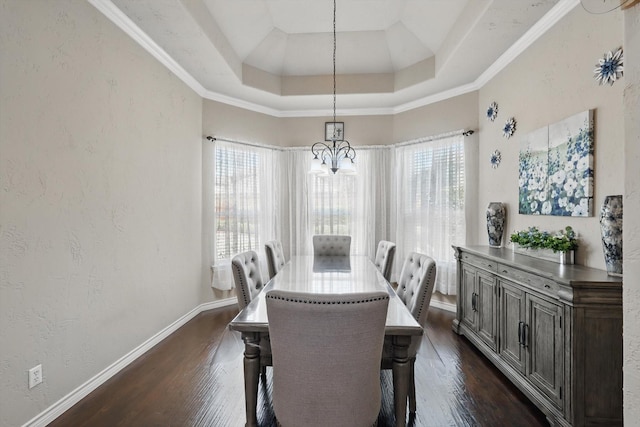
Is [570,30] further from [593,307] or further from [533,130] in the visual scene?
[593,307]

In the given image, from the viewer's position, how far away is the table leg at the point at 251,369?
1602 millimetres

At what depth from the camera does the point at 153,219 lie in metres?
3.03

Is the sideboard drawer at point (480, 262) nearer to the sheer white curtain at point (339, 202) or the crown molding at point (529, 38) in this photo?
the sheer white curtain at point (339, 202)

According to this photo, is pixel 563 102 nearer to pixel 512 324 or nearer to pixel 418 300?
pixel 512 324

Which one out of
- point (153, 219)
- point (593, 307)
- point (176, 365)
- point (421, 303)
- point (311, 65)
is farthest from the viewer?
point (311, 65)

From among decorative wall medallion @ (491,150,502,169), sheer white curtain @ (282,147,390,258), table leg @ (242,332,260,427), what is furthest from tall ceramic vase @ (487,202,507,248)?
table leg @ (242,332,260,427)

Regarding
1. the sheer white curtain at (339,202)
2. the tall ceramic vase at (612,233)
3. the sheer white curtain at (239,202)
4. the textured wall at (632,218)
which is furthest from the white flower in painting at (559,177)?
the sheer white curtain at (239,202)

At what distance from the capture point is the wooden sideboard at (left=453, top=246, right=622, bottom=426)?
169 centimetres

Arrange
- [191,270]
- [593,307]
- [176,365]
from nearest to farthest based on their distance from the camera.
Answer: [593,307], [176,365], [191,270]

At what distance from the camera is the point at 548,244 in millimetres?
2297

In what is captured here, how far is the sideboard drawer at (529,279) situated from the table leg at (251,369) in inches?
71.2

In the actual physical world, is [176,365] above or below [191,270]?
below

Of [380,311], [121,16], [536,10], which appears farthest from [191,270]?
[536,10]

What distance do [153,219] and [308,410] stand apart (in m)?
2.48
